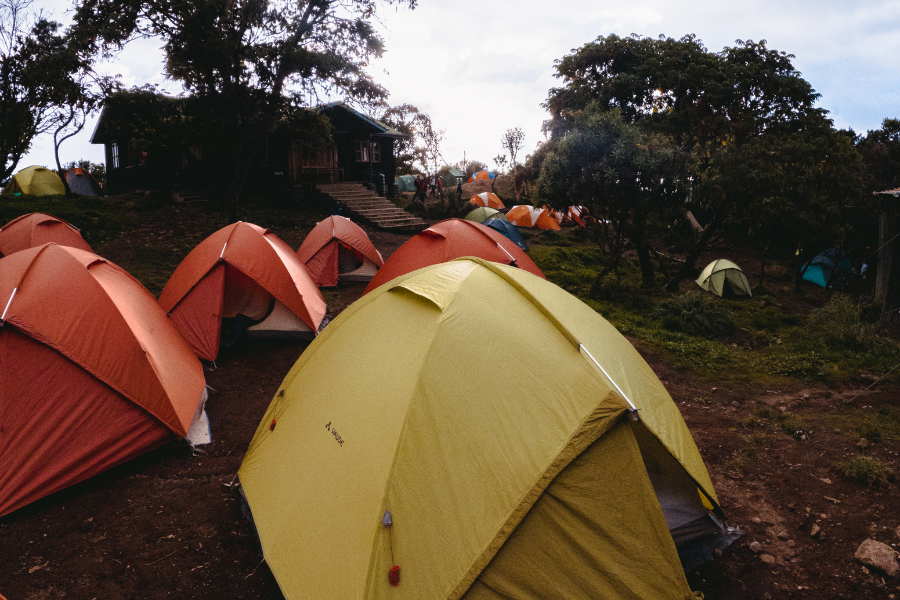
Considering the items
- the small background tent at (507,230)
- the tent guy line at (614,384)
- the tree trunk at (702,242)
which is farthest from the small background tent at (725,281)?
the tent guy line at (614,384)

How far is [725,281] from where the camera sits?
1493cm

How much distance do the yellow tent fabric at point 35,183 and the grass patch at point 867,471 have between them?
2885 centimetres

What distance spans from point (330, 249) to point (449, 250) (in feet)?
13.5

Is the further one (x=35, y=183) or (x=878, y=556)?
(x=35, y=183)

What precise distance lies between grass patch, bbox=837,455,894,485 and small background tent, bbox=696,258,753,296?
10.9 m

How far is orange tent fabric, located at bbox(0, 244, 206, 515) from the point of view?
14.3 ft

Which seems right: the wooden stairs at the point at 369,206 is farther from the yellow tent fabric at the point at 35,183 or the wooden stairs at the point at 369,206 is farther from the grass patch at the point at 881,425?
the grass patch at the point at 881,425

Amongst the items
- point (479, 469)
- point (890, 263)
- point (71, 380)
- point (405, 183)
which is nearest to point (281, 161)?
point (405, 183)

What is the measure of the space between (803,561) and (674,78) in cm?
1227

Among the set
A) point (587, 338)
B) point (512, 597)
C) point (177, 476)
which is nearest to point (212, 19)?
point (177, 476)

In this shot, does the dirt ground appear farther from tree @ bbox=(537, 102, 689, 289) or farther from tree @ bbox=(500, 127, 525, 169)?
tree @ bbox=(500, 127, 525, 169)

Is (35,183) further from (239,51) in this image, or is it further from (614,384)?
(614,384)

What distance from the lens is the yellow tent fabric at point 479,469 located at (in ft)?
9.52

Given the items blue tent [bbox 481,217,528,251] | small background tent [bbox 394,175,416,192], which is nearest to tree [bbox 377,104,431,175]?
small background tent [bbox 394,175,416,192]
